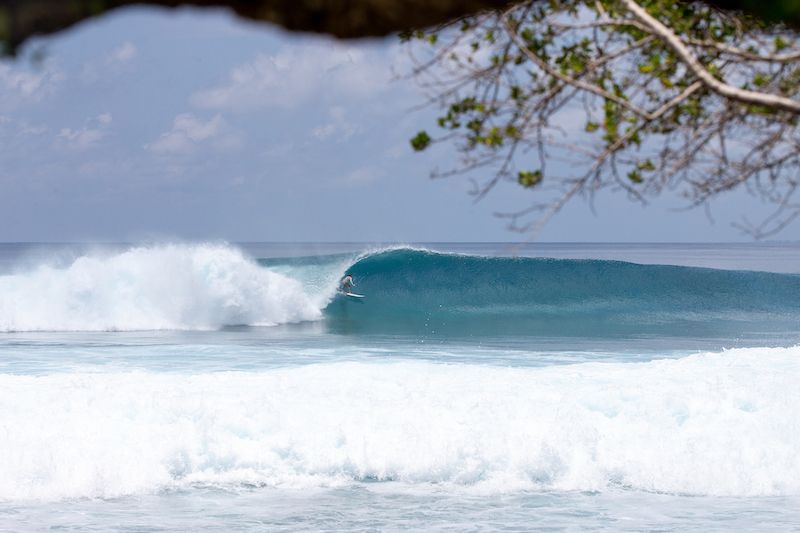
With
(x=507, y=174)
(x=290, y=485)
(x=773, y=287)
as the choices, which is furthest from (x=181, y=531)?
(x=773, y=287)

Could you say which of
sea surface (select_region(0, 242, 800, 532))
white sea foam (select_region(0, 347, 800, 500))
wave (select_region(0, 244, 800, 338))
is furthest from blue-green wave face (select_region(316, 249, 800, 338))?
white sea foam (select_region(0, 347, 800, 500))

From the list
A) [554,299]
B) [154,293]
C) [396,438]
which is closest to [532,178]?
[396,438]

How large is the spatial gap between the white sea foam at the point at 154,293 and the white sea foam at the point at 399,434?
1013cm

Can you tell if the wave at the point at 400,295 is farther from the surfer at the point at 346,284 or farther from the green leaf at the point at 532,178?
the green leaf at the point at 532,178

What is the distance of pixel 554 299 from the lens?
80.8 ft

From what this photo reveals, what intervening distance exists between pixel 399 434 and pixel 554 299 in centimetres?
1580

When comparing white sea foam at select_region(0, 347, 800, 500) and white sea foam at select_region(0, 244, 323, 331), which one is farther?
white sea foam at select_region(0, 244, 323, 331)

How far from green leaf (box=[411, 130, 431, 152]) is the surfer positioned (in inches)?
880

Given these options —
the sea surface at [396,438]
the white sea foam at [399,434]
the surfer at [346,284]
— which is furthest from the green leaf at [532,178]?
A: the surfer at [346,284]

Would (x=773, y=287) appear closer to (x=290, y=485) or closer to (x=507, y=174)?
(x=290, y=485)

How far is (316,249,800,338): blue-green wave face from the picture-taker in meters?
21.3

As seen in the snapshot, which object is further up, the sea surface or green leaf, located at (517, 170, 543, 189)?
green leaf, located at (517, 170, 543, 189)

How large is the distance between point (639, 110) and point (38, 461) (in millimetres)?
7097

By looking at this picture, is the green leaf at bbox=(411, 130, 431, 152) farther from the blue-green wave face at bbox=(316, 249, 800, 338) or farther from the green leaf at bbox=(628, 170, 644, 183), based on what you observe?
the blue-green wave face at bbox=(316, 249, 800, 338)
